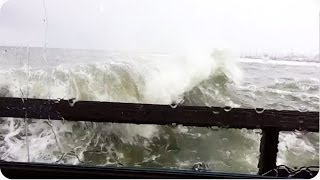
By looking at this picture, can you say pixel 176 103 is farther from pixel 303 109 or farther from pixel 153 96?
pixel 303 109

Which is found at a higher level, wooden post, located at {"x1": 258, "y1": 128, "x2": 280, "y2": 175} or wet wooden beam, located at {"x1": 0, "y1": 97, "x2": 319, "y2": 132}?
wet wooden beam, located at {"x1": 0, "y1": 97, "x2": 319, "y2": 132}

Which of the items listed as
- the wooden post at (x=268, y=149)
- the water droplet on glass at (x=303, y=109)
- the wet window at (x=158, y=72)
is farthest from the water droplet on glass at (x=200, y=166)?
the water droplet on glass at (x=303, y=109)

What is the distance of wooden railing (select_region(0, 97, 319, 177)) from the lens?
3.23ft

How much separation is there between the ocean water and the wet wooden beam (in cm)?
1

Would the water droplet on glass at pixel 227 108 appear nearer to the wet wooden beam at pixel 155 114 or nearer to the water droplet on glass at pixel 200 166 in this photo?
the wet wooden beam at pixel 155 114

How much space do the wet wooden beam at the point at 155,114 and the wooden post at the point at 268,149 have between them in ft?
0.06

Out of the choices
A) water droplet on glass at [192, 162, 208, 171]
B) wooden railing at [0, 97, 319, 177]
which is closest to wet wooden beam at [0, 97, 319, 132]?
wooden railing at [0, 97, 319, 177]

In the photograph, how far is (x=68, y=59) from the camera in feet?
3.33

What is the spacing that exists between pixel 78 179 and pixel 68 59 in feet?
0.99

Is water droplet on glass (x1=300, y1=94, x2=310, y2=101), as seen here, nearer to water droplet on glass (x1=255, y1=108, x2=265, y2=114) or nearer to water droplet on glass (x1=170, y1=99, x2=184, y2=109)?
water droplet on glass (x1=255, y1=108, x2=265, y2=114)

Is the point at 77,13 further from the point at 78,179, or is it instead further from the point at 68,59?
the point at 78,179

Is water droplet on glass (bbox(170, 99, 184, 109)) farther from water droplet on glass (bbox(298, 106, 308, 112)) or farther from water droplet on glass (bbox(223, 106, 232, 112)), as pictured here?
water droplet on glass (bbox(298, 106, 308, 112))

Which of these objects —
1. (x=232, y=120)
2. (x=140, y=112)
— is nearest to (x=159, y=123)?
(x=140, y=112)

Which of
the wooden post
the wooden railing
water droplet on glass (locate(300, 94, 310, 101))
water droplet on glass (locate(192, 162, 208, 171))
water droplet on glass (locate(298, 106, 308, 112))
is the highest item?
water droplet on glass (locate(300, 94, 310, 101))
